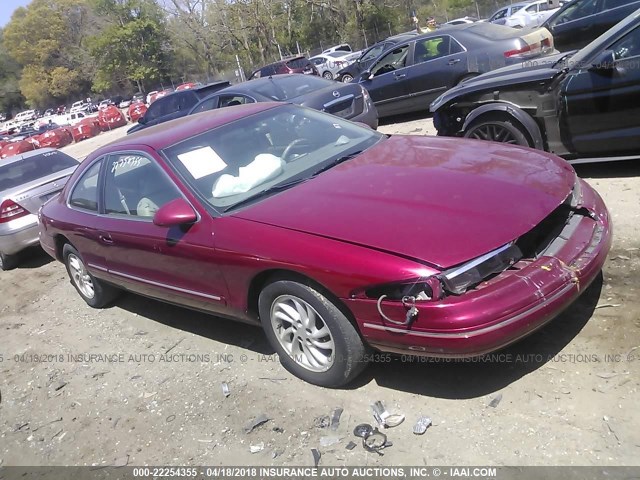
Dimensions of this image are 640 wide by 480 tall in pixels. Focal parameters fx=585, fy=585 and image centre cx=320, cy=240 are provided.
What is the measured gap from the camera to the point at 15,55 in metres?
83.7

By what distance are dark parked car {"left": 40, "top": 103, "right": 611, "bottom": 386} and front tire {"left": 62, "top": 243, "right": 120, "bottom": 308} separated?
746mm

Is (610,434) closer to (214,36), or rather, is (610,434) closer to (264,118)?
(264,118)

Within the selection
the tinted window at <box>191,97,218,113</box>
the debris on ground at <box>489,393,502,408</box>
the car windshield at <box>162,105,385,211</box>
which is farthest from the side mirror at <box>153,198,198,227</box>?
the tinted window at <box>191,97,218,113</box>

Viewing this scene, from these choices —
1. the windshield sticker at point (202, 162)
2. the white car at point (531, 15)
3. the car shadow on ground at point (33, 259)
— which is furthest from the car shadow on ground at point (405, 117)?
the white car at point (531, 15)

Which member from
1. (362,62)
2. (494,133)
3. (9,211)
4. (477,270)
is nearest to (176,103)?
(362,62)

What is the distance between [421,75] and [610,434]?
334 inches

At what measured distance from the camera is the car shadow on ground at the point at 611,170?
564 centimetres

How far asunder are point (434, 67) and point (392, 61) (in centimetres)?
109

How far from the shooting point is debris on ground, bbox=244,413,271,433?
135 inches

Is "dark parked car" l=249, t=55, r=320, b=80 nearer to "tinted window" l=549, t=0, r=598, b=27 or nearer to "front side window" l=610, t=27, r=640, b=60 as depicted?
"tinted window" l=549, t=0, r=598, b=27

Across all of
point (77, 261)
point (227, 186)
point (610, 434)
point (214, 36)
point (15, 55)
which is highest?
point (15, 55)

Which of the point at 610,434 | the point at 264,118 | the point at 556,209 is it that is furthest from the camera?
A: the point at 264,118

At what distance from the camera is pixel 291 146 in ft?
14.3

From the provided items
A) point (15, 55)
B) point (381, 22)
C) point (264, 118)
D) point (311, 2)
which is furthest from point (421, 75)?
point (15, 55)
